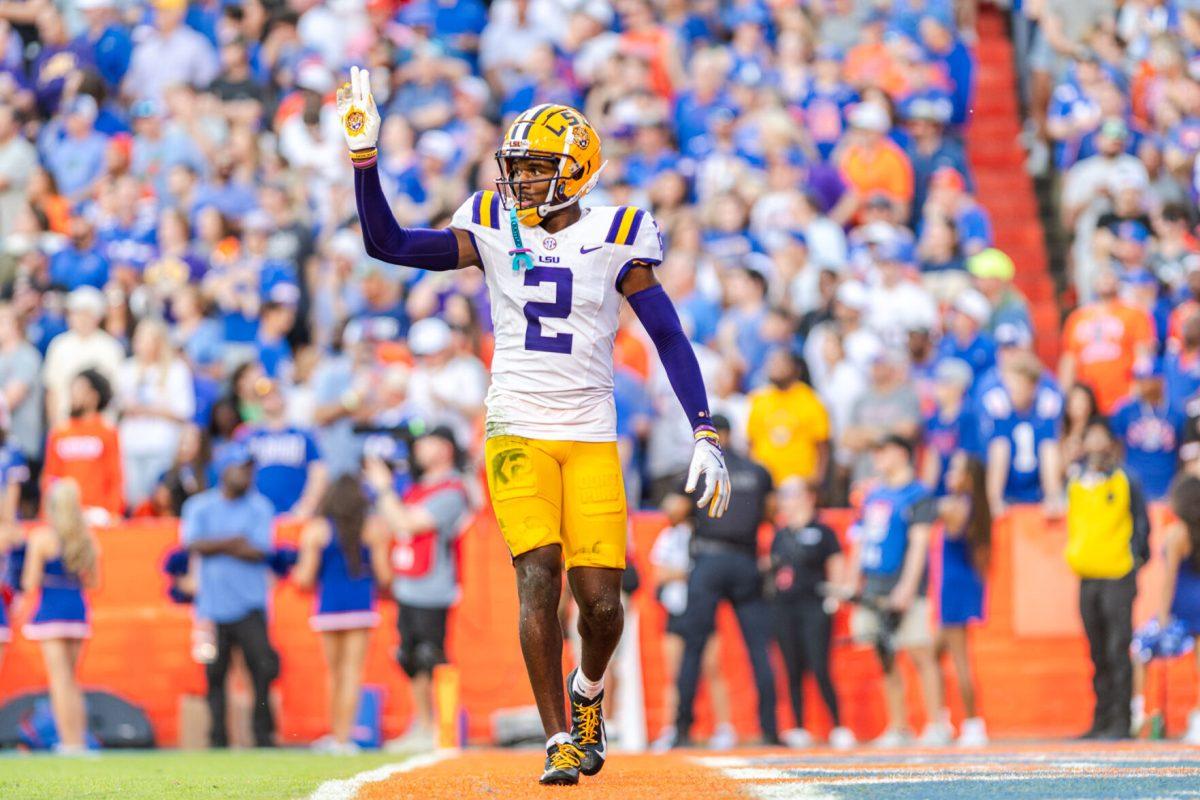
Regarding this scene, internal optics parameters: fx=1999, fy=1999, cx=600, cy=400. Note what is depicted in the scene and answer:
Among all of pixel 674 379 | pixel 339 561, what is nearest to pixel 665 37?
pixel 339 561

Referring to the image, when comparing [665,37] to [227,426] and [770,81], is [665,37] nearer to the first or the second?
[770,81]

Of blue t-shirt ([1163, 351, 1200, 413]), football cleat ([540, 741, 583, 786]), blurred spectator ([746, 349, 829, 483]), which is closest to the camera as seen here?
football cleat ([540, 741, 583, 786])

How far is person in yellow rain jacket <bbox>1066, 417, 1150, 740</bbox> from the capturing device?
12.0 meters

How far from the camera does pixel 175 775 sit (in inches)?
324

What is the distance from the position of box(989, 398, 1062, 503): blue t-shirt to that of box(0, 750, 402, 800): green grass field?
16.5ft

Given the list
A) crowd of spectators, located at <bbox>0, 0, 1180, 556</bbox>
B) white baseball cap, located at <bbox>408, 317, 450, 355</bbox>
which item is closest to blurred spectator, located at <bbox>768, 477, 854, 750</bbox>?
crowd of spectators, located at <bbox>0, 0, 1180, 556</bbox>

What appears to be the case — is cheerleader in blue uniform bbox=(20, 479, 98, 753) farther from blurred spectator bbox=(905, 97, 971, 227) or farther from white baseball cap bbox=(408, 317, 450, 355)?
blurred spectator bbox=(905, 97, 971, 227)

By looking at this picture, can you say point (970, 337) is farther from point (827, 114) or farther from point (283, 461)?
point (283, 461)

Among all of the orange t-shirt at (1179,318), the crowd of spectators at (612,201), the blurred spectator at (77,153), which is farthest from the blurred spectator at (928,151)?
the blurred spectator at (77,153)

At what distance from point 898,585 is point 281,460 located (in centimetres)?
424

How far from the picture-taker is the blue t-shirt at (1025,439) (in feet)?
42.9

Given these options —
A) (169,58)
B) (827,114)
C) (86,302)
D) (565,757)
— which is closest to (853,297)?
(827,114)

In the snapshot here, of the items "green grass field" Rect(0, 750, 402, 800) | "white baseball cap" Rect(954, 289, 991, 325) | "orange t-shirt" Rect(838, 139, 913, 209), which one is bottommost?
"green grass field" Rect(0, 750, 402, 800)

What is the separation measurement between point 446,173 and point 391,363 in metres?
2.71
